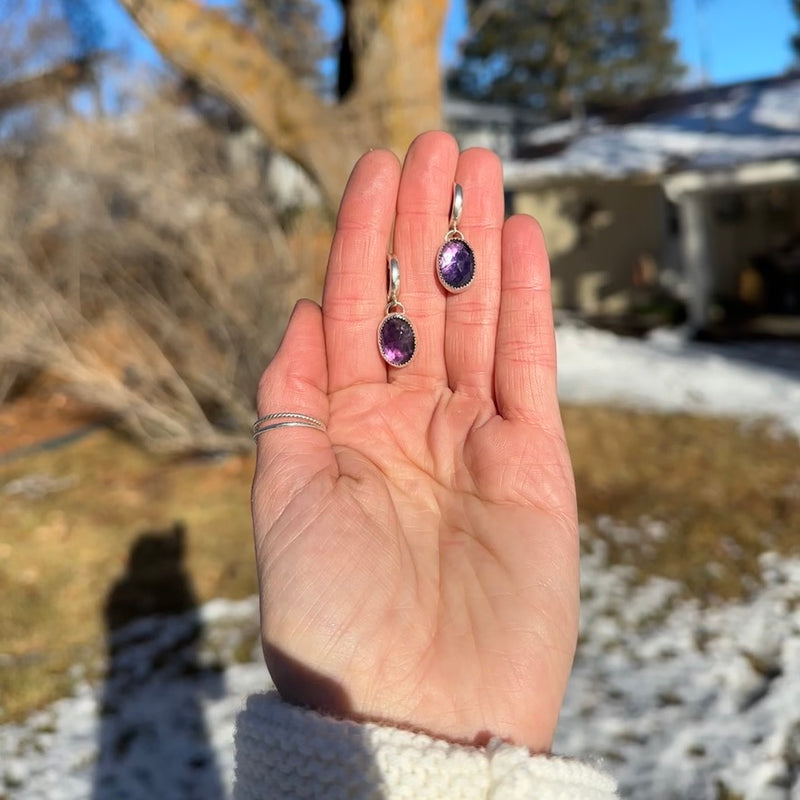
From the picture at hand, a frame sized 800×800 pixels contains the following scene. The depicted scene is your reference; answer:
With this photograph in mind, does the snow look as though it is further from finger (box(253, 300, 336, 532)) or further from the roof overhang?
finger (box(253, 300, 336, 532))

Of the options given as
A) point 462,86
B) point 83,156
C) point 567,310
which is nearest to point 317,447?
point 83,156

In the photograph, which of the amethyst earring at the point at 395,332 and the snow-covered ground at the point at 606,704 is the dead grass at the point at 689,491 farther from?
the amethyst earring at the point at 395,332

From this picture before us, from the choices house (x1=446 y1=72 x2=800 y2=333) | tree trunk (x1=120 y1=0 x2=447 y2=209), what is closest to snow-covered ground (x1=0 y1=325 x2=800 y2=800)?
tree trunk (x1=120 y1=0 x2=447 y2=209)

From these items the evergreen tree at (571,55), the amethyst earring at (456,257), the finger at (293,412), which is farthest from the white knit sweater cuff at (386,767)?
the evergreen tree at (571,55)

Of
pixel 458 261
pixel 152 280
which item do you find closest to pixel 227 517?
pixel 152 280

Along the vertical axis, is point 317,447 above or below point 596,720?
above

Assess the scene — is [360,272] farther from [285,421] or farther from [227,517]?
[227,517]

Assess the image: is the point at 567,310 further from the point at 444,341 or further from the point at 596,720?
the point at 444,341
